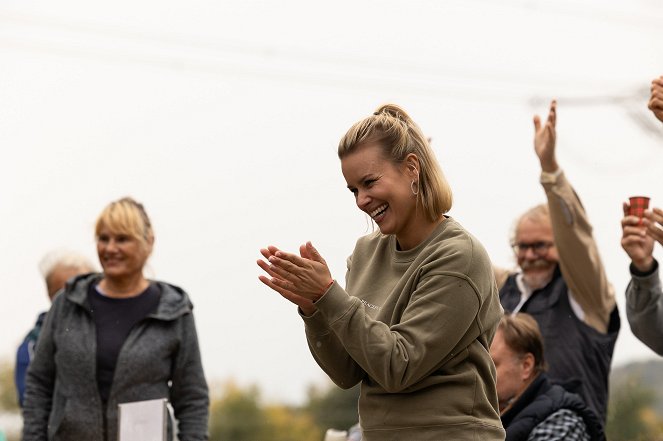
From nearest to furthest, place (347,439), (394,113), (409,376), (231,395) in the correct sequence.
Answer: (409,376) → (394,113) → (347,439) → (231,395)

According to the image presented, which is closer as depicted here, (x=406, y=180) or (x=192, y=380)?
(x=406, y=180)

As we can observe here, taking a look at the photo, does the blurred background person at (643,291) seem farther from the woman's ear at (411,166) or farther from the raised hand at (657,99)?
the woman's ear at (411,166)

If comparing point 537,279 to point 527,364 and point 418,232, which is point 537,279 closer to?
point 527,364

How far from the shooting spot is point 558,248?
4727mm

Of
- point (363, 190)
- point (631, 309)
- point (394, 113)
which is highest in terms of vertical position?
point (394, 113)

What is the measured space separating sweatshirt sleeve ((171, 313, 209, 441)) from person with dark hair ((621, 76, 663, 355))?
171 cm

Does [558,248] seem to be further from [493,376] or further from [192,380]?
[493,376]

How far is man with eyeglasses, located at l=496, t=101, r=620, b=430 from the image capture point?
461 cm

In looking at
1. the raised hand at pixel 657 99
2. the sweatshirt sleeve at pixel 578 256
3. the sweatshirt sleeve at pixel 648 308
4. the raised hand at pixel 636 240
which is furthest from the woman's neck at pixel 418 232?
the sweatshirt sleeve at pixel 578 256

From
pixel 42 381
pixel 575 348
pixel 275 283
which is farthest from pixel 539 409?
pixel 42 381

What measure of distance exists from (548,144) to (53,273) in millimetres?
2552

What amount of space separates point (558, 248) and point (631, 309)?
42 centimetres

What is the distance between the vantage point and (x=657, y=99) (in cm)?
373

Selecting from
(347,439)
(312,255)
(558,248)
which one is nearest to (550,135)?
(558,248)
